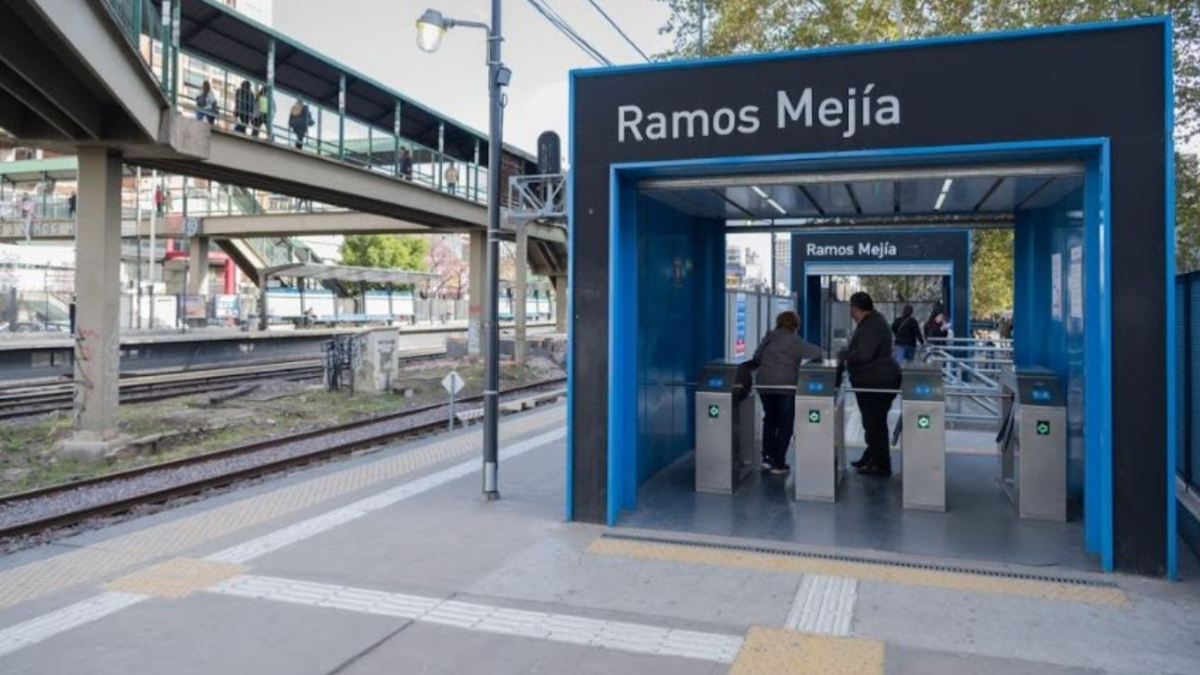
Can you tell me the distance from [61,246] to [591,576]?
185 feet

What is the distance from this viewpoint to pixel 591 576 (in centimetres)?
575

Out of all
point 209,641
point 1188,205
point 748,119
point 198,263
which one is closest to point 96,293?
point 209,641

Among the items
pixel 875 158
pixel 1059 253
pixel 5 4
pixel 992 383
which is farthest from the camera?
pixel 992 383

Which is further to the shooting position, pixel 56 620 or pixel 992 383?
pixel 992 383

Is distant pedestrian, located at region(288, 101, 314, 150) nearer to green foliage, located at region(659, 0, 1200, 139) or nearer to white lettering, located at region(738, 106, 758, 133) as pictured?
green foliage, located at region(659, 0, 1200, 139)

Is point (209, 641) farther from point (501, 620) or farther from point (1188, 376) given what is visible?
point (1188, 376)

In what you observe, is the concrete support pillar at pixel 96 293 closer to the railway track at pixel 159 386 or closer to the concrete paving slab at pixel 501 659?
the railway track at pixel 159 386

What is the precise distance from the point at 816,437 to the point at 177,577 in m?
5.11

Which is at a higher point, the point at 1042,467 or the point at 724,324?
the point at 724,324

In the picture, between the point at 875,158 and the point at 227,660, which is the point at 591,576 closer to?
the point at 227,660

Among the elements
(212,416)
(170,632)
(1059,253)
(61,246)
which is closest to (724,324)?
(1059,253)

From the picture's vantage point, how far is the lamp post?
7.84 m

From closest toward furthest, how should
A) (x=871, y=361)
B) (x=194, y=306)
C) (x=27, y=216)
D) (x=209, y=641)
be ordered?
(x=209, y=641) → (x=871, y=361) → (x=27, y=216) → (x=194, y=306)

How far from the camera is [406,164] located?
76.9 ft
